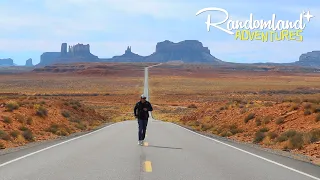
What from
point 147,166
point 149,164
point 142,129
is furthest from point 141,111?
point 147,166

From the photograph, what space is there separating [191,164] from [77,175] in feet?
10.4

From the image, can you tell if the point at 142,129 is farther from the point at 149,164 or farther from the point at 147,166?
the point at 147,166

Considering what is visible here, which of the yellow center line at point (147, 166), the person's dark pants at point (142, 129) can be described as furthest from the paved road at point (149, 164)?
the person's dark pants at point (142, 129)

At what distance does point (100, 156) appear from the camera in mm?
12672

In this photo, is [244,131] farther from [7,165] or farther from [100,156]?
[7,165]

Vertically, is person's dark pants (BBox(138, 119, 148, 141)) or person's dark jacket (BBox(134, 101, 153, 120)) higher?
person's dark jacket (BBox(134, 101, 153, 120))

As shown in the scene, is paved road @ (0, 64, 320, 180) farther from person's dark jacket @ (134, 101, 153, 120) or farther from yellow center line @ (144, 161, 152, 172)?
person's dark jacket @ (134, 101, 153, 120)

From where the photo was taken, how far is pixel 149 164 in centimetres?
1096

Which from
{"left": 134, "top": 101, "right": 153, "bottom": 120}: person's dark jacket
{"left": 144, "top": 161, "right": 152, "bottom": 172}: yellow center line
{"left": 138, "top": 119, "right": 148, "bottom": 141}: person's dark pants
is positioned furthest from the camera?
{"left": 134, "top": 101, "right": 153, "bottom": 120}: person's dark jacket

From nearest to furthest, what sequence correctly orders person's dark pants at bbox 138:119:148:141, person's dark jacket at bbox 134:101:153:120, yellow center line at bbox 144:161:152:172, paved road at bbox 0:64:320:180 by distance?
paved road at bbox 0:64:320:180, yellow center line at bbox 144:161:152:172, person's dark pants at bbox 138:119:148:141, person's dark jacket at bbox 134:101:153:120

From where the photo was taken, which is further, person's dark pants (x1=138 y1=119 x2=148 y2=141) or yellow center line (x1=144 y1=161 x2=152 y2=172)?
person's dark pants (x1=138 y1=119 x2=148 y2=141)

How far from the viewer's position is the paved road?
364 inches

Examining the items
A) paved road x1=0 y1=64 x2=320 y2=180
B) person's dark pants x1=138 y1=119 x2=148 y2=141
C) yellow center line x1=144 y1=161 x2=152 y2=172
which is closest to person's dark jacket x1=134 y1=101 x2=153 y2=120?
person's dark pants x1=138 y1=119 x2=148 y2=141

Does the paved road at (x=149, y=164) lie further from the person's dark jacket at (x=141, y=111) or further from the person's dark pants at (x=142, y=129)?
the person's dark jacket at (x=141, y=111)
